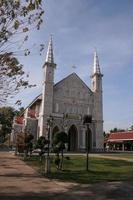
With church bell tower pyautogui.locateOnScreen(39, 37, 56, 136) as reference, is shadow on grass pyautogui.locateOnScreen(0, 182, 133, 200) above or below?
below

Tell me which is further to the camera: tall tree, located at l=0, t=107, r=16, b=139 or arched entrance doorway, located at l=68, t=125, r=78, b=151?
arched entrance doorway, located at l=68, t=125, r=78, b=151

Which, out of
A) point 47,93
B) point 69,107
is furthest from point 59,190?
point 69,107

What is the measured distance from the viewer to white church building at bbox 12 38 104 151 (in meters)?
67.1

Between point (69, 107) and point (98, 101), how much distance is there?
7411mm

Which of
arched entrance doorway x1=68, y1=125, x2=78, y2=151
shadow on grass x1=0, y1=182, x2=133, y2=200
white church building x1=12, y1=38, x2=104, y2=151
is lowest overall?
shadow on grass x1=0, y1=182, x2=133, y2=200

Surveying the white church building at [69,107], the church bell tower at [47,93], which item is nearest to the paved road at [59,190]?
the church bell tower at [47,93]

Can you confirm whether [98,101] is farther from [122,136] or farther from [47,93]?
[122,136]

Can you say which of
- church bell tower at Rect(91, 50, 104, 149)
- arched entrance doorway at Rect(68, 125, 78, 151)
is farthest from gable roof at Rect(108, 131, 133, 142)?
arched entrance doorway at Rect(68, 125, 78, 151)

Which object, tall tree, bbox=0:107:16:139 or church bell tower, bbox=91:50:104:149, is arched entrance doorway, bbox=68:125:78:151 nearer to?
church bell tower, bbox=91:50:104:149

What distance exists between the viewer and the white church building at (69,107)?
67125mm

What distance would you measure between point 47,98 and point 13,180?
5033cm

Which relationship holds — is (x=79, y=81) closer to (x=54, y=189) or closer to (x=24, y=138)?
(x=24, y=138)

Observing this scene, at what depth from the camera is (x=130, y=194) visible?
1311cm

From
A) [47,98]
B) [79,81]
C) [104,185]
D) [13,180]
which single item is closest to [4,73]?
[13,180]
